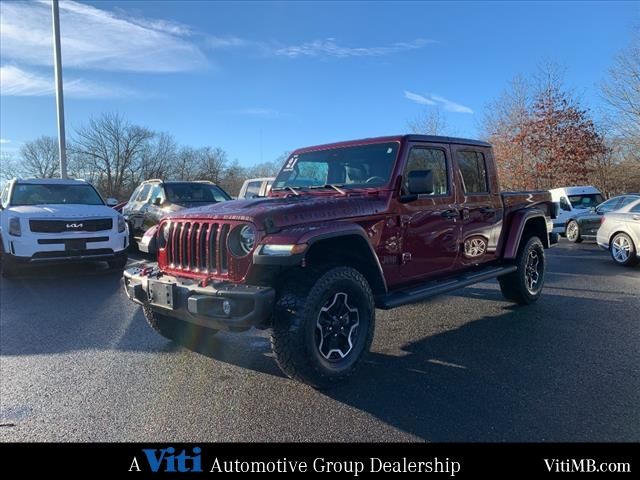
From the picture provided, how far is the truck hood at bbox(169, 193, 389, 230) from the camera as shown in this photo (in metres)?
3.52

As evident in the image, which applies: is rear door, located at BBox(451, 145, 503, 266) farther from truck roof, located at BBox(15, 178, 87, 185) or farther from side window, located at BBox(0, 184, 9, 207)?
side window, located at BBox(0, 184, 9, 207)

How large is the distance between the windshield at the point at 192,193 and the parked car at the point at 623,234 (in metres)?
8.63

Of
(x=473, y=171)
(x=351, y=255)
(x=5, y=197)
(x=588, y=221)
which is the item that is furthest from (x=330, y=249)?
(x=588, y=221)

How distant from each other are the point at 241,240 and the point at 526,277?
4.26 m

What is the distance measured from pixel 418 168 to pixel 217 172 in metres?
47.6

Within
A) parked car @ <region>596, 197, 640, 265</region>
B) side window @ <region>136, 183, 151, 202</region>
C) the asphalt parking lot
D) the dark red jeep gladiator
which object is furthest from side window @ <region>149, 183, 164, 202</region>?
parked car @ <region>596, 197, 640, 265</region>

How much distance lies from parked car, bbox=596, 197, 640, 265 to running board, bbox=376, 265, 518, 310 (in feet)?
18.2

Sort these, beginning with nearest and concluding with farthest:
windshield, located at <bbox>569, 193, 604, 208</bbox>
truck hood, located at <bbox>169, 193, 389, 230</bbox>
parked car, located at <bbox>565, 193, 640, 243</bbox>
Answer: truck hood, located at <bbox>169, 193, 389, 230</bbox>, parked car, located at <bbox>565, 193, 640, 243</bbox>, windshield, located at <bbox>569, 193, 604, 208</bbox>

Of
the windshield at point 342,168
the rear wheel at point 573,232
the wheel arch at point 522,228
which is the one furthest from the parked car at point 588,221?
the windshield at point 342,168

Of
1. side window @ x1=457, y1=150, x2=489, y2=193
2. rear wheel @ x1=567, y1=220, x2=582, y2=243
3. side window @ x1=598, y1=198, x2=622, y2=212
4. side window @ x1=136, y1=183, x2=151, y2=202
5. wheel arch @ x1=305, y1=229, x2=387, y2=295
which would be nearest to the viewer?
wheel arch @ x1=305, y1=229, x2=387, y2=295

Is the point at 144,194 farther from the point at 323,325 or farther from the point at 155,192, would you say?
the point at 323,325

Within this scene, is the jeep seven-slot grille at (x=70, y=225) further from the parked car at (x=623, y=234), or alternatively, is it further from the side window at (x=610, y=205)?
the side window at (x=610, y=205)

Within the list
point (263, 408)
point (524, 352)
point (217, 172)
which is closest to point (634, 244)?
point (524, 352)
